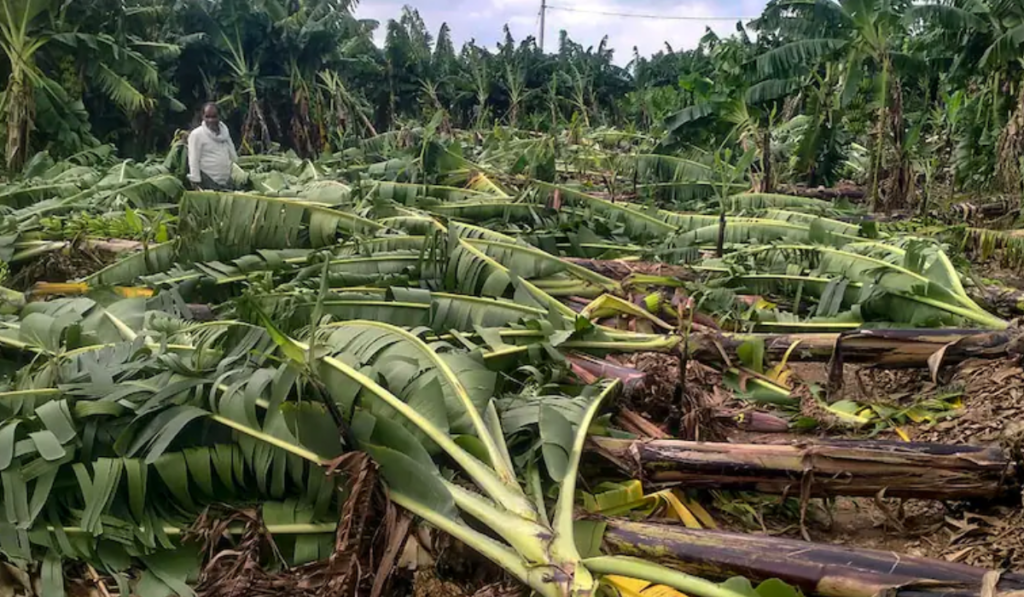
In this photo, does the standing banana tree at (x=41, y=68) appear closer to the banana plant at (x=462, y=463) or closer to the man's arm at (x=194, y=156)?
the man's arm at (x=194, y=156)

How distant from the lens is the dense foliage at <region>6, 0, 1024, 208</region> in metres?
10.4

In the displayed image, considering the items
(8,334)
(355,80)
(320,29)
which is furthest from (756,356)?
(355,80)

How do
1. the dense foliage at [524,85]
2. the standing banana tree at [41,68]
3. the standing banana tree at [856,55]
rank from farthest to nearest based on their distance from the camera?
1. the standing banana tree at [41,68]
2. the dense foliage at [524,85]
3. the standing banana tree at [856,55]

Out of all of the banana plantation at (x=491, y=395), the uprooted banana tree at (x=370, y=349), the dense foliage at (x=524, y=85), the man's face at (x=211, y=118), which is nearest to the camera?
the banana plantation at (x=491, y=395)

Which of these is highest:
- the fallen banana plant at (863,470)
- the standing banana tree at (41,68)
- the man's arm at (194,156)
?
the standing banana tree at (41,68)

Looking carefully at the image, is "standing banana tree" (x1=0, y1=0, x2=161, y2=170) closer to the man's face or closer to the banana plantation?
the banana plantation

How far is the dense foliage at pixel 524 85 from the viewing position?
10.4 m

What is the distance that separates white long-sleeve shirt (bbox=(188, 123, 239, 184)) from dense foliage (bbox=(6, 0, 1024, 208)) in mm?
5547

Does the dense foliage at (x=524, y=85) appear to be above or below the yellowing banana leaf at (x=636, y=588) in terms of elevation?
above

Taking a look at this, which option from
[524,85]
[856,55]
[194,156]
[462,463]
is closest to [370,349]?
[462,463]

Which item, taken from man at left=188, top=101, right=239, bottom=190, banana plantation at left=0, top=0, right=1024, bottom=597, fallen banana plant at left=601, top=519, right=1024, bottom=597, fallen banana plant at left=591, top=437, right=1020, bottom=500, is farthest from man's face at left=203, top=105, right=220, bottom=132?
fallen banana plant at left=601, top=519, right=1024, bottom=597

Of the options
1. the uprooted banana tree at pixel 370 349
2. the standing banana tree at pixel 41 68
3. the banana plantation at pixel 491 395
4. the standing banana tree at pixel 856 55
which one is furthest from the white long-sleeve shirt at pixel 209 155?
the standing banana tree at pixel 856 55

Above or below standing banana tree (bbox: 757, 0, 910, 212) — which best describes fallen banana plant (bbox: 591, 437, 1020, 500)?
below

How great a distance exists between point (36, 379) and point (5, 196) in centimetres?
558
